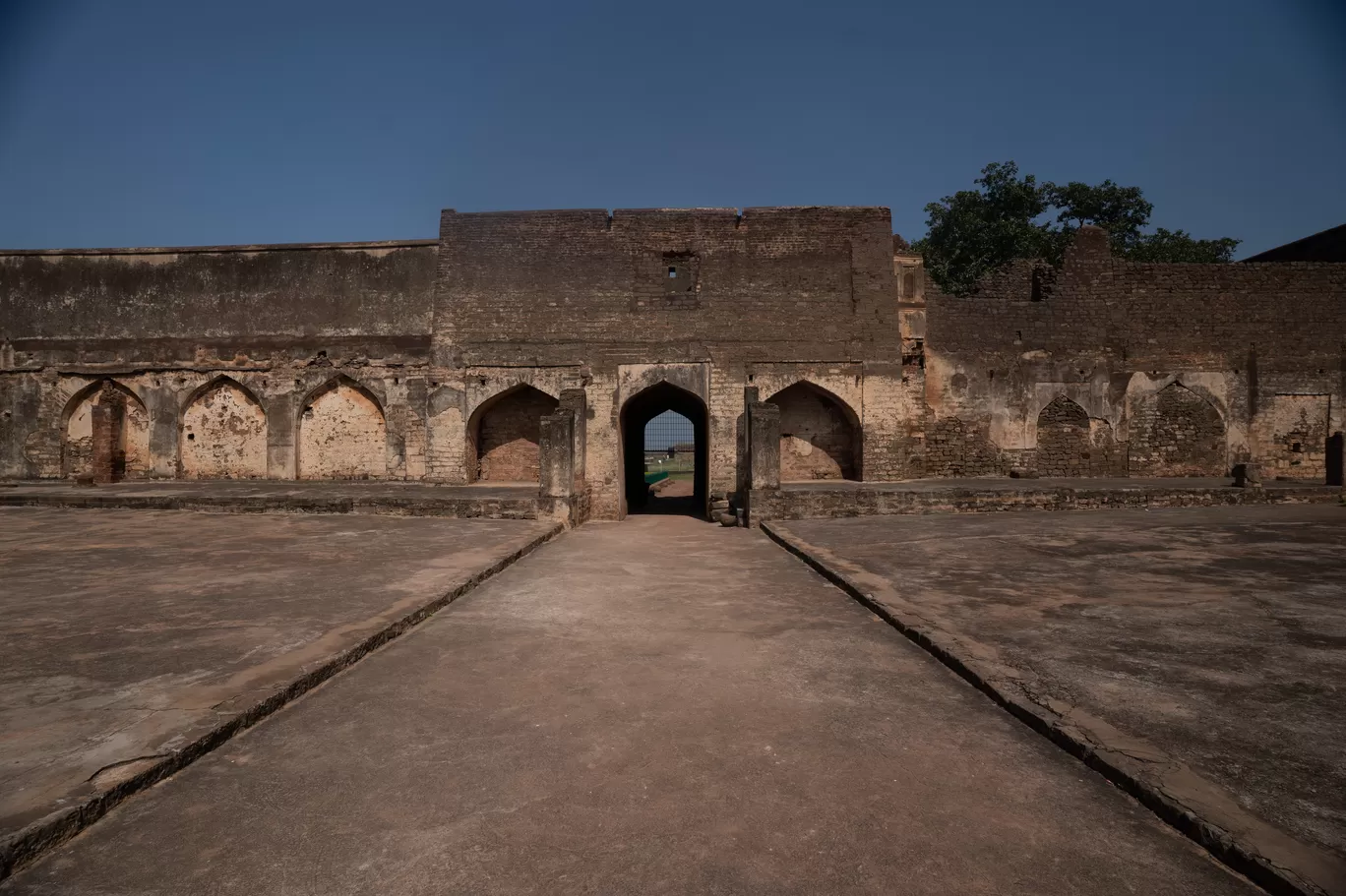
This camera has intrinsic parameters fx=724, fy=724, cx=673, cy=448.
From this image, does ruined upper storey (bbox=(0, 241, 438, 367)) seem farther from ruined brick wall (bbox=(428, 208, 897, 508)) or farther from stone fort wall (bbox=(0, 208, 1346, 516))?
ruined brick wall (bbox=(428, 208, 897, 508))

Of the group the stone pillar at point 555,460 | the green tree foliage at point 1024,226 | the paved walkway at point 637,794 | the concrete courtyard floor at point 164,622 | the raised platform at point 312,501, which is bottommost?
the paved walkway at point 637,794

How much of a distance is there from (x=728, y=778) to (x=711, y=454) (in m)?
11.2

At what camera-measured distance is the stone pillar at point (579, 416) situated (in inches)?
498

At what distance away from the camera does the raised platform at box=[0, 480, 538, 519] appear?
35.3ft

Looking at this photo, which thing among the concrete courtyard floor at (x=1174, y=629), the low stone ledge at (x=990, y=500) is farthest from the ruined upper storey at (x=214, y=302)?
the concrete courtyard floor at (x=1174, y=629)

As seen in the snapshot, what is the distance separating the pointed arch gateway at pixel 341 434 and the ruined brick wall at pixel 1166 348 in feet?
42.1

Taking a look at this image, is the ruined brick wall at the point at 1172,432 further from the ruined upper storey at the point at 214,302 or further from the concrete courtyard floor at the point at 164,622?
the ruined upper storey at the point at 214,302

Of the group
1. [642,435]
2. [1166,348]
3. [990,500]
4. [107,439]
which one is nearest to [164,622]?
[990,500]

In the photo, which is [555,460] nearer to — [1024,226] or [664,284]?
[664,284]

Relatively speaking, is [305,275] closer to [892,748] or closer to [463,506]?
[463,506]

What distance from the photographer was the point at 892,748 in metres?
2.93

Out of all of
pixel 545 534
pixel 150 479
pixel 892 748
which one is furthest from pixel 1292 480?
pixel 150 479

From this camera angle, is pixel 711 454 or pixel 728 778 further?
pixel 711 454

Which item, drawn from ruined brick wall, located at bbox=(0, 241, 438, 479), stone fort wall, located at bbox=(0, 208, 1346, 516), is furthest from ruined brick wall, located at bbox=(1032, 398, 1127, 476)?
ruined brick wall, located at bbox=(0, 241, 438, 479)
